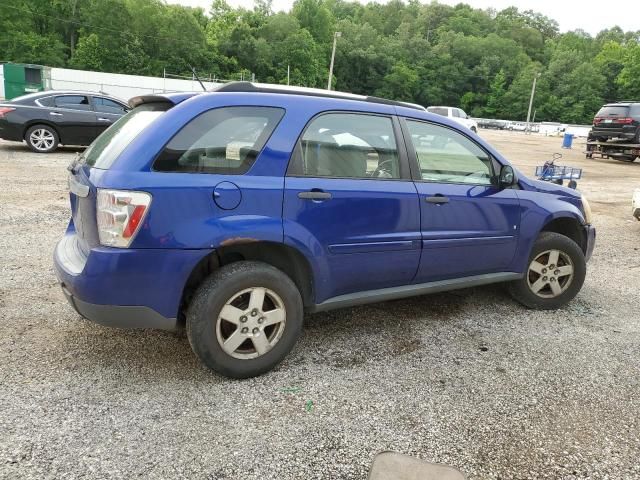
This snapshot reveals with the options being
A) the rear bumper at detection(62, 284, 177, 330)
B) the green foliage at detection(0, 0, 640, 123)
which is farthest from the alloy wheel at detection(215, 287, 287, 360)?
the green foliage at detection(0, 0, 640, 123)

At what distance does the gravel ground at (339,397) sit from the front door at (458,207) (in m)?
0.54

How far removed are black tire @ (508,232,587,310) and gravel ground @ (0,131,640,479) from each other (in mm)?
112

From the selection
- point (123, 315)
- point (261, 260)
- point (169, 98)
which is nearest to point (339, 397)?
point (261, 260)

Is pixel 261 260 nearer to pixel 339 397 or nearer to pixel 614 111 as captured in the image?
pixel 339 397

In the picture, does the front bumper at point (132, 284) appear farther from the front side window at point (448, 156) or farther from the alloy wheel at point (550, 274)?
the alloy wheel at point (550, 274)

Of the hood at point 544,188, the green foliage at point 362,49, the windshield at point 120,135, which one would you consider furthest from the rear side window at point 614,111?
the green foliage at point 362,49

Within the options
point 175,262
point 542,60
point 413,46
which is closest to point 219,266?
point 175,262

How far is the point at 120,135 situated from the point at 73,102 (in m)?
9.82

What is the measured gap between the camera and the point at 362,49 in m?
107

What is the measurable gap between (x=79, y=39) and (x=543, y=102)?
82.0 m

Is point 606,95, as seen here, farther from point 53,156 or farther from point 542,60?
point 53,156

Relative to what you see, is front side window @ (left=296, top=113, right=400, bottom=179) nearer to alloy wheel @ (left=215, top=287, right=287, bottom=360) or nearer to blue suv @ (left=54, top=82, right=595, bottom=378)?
blue suv @ (left=54, top=82, right=595, bottom=378)

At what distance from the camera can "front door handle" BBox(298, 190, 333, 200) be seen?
3.01 m

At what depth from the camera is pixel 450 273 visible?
150 inches
